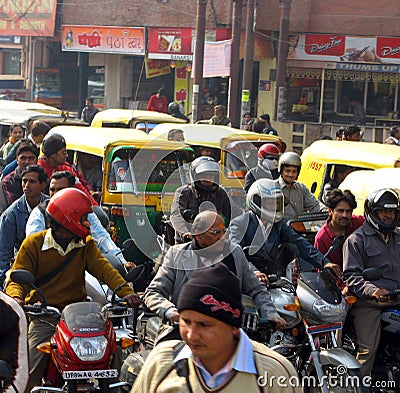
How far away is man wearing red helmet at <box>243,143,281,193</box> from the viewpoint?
35.9ft

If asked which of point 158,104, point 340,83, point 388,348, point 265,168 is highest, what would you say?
point 340,83

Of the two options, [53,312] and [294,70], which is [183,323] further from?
[294,70]

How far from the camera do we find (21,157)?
9633 mm

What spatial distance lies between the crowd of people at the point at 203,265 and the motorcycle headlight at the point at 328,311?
34 centimetres

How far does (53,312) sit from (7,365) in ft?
4.42

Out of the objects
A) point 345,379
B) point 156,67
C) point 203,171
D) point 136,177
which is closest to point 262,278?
point 345,379

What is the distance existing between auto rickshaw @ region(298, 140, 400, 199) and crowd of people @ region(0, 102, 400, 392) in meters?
2.55

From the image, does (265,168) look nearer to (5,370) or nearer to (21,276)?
(21,276)

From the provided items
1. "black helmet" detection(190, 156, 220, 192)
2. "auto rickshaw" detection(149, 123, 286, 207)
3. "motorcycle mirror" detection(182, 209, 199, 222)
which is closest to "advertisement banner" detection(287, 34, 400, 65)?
"auto rickshaw" detection(149, 123, 286, 207)

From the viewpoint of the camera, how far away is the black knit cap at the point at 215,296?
3.27 meters

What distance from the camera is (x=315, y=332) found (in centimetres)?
636

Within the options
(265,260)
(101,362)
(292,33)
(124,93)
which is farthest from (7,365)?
(124,93)

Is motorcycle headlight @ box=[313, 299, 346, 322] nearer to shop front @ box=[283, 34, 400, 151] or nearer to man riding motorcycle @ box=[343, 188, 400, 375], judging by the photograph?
man riding motorcycle @ box=[343, 188, 400, 375]

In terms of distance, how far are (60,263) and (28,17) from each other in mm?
28484
